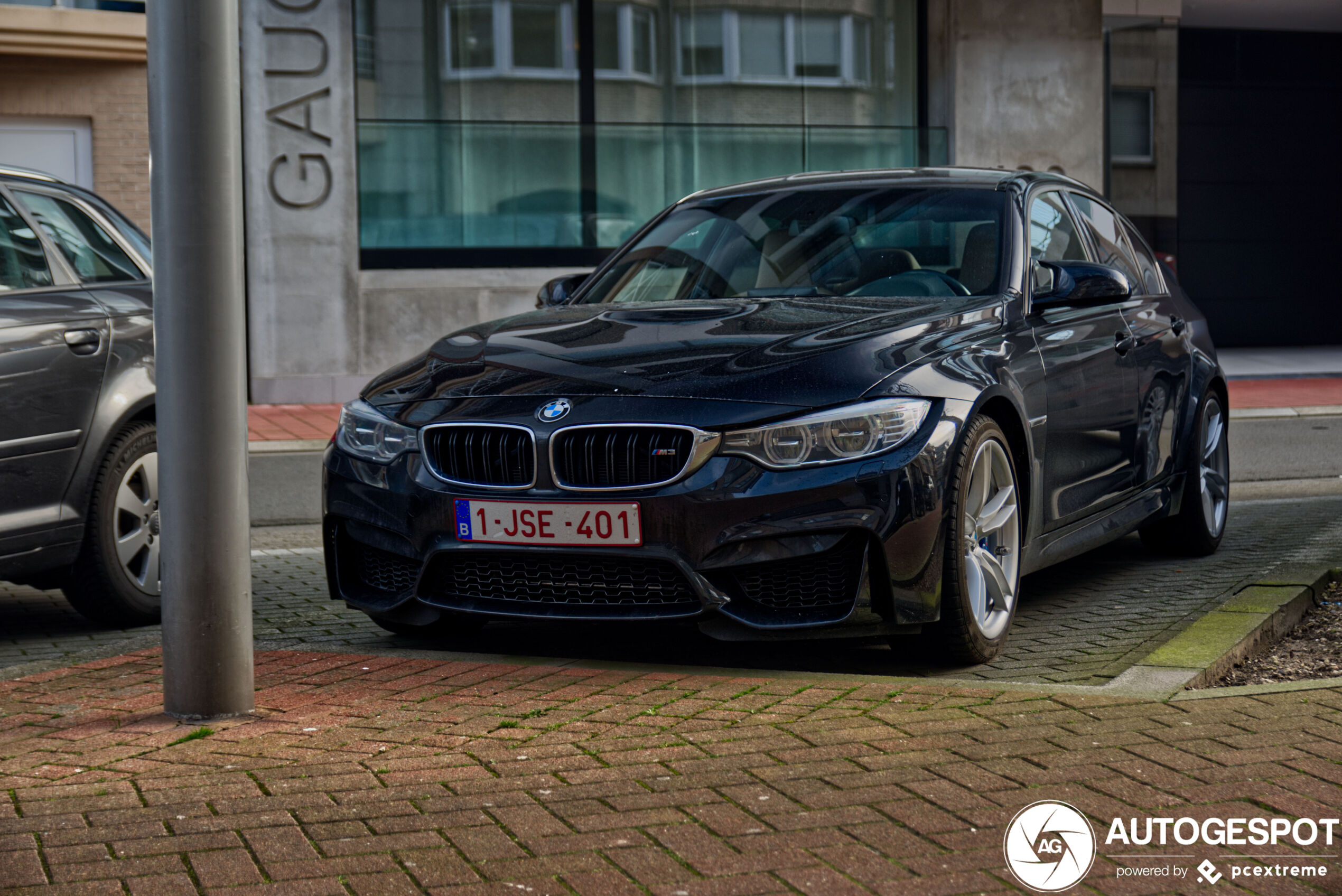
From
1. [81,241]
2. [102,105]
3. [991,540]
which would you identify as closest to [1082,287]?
[991,540]

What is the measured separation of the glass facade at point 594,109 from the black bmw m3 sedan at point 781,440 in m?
10.2

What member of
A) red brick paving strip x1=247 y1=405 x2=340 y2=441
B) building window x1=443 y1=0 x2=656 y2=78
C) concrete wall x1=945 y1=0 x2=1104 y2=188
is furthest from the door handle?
concrete wall x1=945 y1=0 x2=1104 y2=188

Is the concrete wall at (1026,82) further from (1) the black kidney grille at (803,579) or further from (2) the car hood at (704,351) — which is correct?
(1) the black kidney grille at (803,579)

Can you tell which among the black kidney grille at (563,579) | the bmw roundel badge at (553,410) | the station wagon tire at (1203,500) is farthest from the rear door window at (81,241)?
the station wagon tire at (1203,500)

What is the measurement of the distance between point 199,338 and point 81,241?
222 centimetres

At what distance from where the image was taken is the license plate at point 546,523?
4527 millimetres

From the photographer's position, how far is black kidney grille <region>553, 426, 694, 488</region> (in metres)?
4.53

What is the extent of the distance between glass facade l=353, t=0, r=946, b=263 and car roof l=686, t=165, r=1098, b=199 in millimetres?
9757

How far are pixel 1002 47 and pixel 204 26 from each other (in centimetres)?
1435

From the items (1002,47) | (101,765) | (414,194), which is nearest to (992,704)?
(101,765)

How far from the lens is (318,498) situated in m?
9.77

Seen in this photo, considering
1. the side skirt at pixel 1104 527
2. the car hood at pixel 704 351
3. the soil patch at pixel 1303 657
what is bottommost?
the soil patch at pixel 1303 657

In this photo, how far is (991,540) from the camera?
4.96 m

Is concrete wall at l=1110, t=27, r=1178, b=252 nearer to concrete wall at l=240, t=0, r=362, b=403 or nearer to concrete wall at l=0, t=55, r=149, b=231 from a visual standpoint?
concrete wall at l=240, t=0, r=362, b=403
